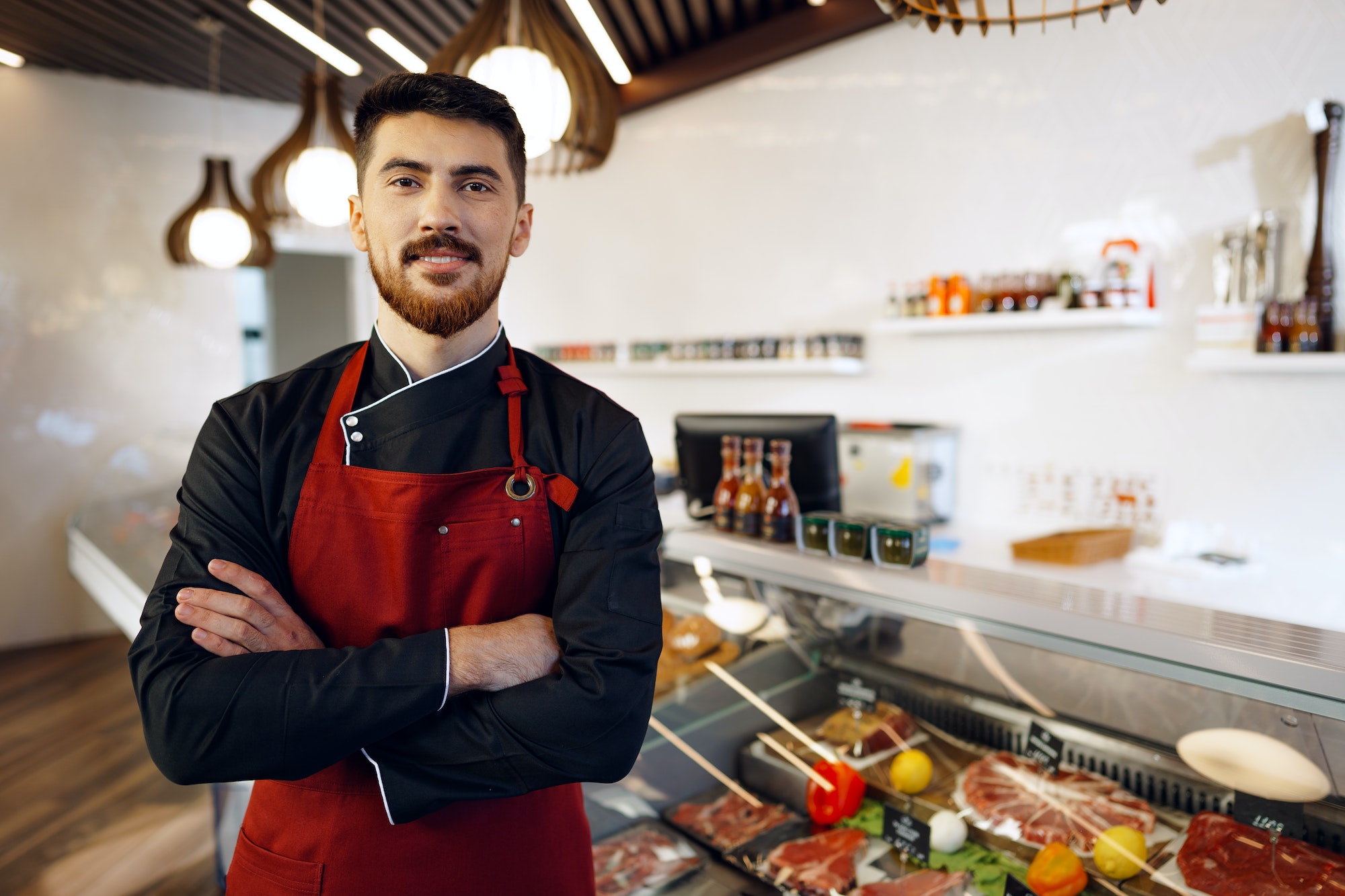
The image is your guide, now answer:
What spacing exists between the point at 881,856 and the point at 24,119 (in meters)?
6.35

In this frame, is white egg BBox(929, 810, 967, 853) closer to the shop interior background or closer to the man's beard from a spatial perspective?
the man's beard

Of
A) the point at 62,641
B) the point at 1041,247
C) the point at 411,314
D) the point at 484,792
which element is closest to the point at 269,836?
the point at 484,792

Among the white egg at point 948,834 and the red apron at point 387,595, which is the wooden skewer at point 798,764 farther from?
the red apron at point 387,595

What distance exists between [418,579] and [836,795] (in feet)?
3.48

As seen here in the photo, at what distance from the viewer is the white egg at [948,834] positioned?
162 centimetres

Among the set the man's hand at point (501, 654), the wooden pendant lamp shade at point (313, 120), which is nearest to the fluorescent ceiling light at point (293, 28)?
the wooden pendant lamp shade at point (313, 120)

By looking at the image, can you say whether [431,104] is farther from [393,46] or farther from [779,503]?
[393,46]

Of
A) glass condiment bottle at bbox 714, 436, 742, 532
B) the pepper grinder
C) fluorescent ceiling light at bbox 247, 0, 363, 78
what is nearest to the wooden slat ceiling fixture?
fluorescent ceiling light at bbox 247, 0, 363, 78

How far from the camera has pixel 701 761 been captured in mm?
2027

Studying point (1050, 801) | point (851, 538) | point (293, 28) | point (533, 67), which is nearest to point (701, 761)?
point (851, 538)

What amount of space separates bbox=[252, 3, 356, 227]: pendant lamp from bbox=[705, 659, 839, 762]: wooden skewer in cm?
200

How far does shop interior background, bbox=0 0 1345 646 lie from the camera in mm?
3211

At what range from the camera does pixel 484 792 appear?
3.72 ft

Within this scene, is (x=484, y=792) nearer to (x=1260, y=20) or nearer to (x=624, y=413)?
(x=624, y=413)
